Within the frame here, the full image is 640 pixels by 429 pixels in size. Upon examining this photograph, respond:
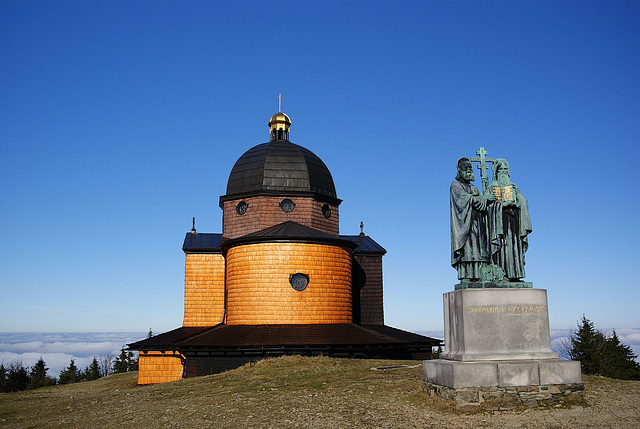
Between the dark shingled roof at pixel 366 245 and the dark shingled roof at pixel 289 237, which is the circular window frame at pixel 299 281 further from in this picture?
the dark shingled roof at pixel 366 245

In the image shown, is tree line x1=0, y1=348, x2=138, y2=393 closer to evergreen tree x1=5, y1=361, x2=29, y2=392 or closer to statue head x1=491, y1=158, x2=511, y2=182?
evergreen tree x1=5, y1=361, x2=29, y2=392

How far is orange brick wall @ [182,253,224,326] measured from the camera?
101ft

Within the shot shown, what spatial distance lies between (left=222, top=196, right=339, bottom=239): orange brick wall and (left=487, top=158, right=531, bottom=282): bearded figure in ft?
62.6

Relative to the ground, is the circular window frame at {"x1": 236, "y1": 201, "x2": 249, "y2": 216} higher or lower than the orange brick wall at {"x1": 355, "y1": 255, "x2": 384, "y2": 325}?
higher

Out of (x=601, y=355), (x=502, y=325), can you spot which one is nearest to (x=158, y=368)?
(x=502, y=325)

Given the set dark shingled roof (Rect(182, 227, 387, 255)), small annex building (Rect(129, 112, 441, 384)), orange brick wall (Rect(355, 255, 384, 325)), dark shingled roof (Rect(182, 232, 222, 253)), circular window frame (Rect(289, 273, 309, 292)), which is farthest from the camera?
orange brick wall (Rect(355, 255, 384, 325))

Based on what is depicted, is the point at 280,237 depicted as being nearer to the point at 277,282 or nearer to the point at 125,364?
the point at 277,282

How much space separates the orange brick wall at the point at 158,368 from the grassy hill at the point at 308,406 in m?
9.78

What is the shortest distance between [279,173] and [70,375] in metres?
33.7

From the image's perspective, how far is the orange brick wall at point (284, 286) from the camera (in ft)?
82.7

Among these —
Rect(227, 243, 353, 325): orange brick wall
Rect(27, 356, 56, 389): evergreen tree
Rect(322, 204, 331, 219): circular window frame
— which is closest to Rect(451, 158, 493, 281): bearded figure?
Rect(227, 243, 353, 325): orange brick wall

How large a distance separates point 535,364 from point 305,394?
208 inches

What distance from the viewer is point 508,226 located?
1201 centimetres

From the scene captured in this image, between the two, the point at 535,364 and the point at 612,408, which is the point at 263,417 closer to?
the point at 535,364
